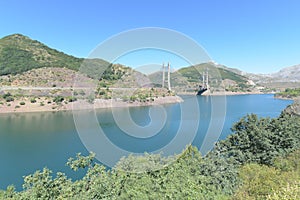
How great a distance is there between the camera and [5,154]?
40.0 feet

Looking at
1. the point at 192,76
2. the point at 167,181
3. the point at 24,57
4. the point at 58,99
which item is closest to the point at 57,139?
the point at 192,76

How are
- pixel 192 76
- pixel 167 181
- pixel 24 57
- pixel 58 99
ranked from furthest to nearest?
pixel 24 57 < pixel 58 99 < pixel 192 76 < pixel 167 181

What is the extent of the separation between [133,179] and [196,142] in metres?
7.30

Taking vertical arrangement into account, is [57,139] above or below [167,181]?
below

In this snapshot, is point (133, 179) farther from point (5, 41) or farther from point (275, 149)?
point (5, 41)

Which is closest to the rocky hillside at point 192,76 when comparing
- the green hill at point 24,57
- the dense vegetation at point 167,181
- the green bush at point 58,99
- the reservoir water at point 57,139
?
the reservoir water at point 57,139

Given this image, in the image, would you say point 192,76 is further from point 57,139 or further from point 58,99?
point 58,99

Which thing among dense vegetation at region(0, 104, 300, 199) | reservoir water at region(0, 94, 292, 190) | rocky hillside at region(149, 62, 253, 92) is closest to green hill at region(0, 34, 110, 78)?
reservoir water at region(0, 94, 292, 190)

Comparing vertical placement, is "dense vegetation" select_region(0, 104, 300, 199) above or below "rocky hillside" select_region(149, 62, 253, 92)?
below

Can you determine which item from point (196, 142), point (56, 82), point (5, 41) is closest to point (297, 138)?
point (196, 142)

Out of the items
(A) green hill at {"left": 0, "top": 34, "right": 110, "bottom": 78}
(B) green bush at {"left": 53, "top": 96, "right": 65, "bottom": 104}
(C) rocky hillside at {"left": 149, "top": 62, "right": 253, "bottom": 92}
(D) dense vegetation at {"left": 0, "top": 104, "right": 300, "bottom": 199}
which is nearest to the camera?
(D) dense vegetation at {"left": 0, "top": 104, "right": 300, "bottom": 199}

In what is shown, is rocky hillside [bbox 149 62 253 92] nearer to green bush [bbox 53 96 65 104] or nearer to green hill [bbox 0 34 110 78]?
green bush [bbox 53 96 65 104]

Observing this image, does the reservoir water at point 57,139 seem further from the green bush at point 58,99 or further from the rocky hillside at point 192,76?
the green bush at point 58,99

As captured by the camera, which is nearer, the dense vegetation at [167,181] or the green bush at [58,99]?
the dense vegetation at [167,181]
